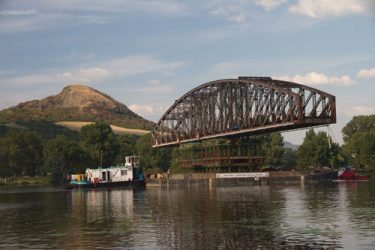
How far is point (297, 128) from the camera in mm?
150125

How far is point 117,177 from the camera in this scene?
156 m

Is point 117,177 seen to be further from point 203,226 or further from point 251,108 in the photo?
point 203,226

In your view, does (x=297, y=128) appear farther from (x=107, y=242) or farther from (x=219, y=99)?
(x=107, y=242)

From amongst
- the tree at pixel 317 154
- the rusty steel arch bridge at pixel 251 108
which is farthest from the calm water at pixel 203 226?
the tree at pixel 317 154

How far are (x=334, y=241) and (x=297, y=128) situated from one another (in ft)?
348

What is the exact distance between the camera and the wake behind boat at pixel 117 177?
499 ft

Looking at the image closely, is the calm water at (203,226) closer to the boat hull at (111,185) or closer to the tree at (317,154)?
the boat hull at (111,185)

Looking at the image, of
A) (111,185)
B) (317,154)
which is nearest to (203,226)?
(111,185)

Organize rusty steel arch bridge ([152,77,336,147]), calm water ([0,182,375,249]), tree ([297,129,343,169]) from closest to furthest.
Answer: calm water ([0,182,375,249]) < rusty steel arch bridge ([152,77,336,147]) < tree ([297,129,343,169])

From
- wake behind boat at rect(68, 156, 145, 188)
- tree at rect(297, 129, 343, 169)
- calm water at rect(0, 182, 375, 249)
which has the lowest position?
calm water at rect(0, 182, 375, 249)

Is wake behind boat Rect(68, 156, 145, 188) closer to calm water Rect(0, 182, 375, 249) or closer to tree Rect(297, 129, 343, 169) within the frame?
tree Rect(297, 129, 343, 169)

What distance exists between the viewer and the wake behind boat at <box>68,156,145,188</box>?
15212cm

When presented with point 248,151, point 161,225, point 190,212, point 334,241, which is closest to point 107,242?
point 161,225

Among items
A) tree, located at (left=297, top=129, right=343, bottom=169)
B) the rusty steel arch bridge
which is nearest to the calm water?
the rusty steel arch bridge
